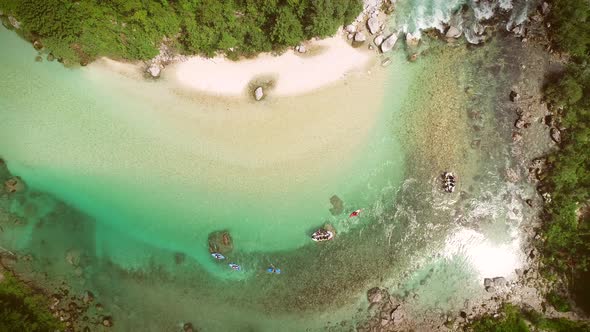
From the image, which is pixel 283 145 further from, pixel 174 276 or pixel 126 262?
pixel 126 262

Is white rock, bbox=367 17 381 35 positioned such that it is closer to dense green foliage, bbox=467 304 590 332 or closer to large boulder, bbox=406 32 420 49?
large boulder, bbox=406 32 420 49

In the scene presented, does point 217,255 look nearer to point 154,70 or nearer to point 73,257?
point 73,257

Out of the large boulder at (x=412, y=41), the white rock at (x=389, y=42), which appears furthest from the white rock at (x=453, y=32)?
the white rock at (x=389, y=42)

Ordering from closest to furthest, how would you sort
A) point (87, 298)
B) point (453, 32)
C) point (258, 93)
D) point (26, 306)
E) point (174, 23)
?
point (174, 23) < point (26, 306) < point (87, 298) < point (258, 93) < point (453, 32)

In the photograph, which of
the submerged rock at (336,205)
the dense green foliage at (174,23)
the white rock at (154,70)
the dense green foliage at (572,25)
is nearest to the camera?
the dense green foliage at (174,23)

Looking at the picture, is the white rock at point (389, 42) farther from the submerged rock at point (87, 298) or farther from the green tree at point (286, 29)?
the submerged rock at point (87, 298)

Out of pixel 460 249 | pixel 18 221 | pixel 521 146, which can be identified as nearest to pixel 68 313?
pixel 18 221

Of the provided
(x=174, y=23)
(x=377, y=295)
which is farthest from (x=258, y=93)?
(x=377, y=295)
